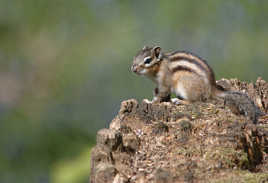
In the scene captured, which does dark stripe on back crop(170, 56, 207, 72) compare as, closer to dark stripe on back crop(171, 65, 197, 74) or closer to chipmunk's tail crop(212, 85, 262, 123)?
dark stripe on back crop(171, 65, 197, 74)

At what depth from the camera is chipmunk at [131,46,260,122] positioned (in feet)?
13.6

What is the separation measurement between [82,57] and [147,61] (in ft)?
13.8

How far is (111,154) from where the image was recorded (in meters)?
2.77

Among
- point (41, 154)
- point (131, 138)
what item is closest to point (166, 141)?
point (131, 138)

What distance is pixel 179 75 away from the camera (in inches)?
171

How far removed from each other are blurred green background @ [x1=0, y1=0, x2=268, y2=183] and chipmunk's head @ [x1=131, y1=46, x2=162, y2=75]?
255 cm

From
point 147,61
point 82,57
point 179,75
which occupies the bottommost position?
point 179,75

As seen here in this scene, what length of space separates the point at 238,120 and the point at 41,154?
591cm

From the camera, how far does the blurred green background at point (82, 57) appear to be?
24.2 ft

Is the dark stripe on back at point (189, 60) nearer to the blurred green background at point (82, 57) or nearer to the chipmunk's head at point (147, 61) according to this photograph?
the chipmunk's head at point (147, 61)

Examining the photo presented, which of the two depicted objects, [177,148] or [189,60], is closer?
[177,148]

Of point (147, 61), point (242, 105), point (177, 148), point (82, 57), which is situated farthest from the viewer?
point (82, 57)

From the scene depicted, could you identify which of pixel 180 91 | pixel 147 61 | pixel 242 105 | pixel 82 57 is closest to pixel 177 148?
pixel 242 105

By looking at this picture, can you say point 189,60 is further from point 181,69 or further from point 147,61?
point 147,61
